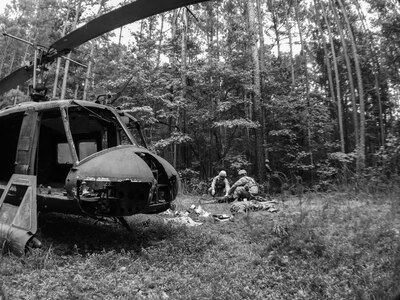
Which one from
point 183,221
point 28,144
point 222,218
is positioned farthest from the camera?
point 222,218

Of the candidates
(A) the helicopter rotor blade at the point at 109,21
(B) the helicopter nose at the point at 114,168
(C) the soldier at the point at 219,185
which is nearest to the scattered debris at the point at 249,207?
(C) the soldier at the point at 219,185

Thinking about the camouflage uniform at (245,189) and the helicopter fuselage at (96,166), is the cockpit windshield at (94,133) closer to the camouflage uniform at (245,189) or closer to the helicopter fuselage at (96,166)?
the helicopter fuselage at (96,166)

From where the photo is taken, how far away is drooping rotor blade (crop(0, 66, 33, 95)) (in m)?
6.10

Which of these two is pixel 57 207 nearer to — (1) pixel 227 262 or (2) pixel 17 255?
(2) pixel 17 255

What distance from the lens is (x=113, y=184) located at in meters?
A: 4.71

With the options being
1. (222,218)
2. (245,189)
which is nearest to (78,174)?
(222,218)

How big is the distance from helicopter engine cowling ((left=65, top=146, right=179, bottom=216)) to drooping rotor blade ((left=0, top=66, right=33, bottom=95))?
259cm

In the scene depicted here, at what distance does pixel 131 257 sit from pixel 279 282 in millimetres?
2192

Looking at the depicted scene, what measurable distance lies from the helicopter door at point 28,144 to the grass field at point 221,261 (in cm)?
131

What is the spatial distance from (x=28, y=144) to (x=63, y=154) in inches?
101

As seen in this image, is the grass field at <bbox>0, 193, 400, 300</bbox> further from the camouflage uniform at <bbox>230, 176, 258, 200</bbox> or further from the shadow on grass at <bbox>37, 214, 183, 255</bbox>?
the camouflage uniform at <bbox>230, 176, 258, 200</bbox>

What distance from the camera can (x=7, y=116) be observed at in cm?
646

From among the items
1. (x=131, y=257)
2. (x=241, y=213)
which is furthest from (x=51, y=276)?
(x=241, y=213)

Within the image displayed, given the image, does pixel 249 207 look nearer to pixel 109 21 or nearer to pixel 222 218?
pixel 222 218
